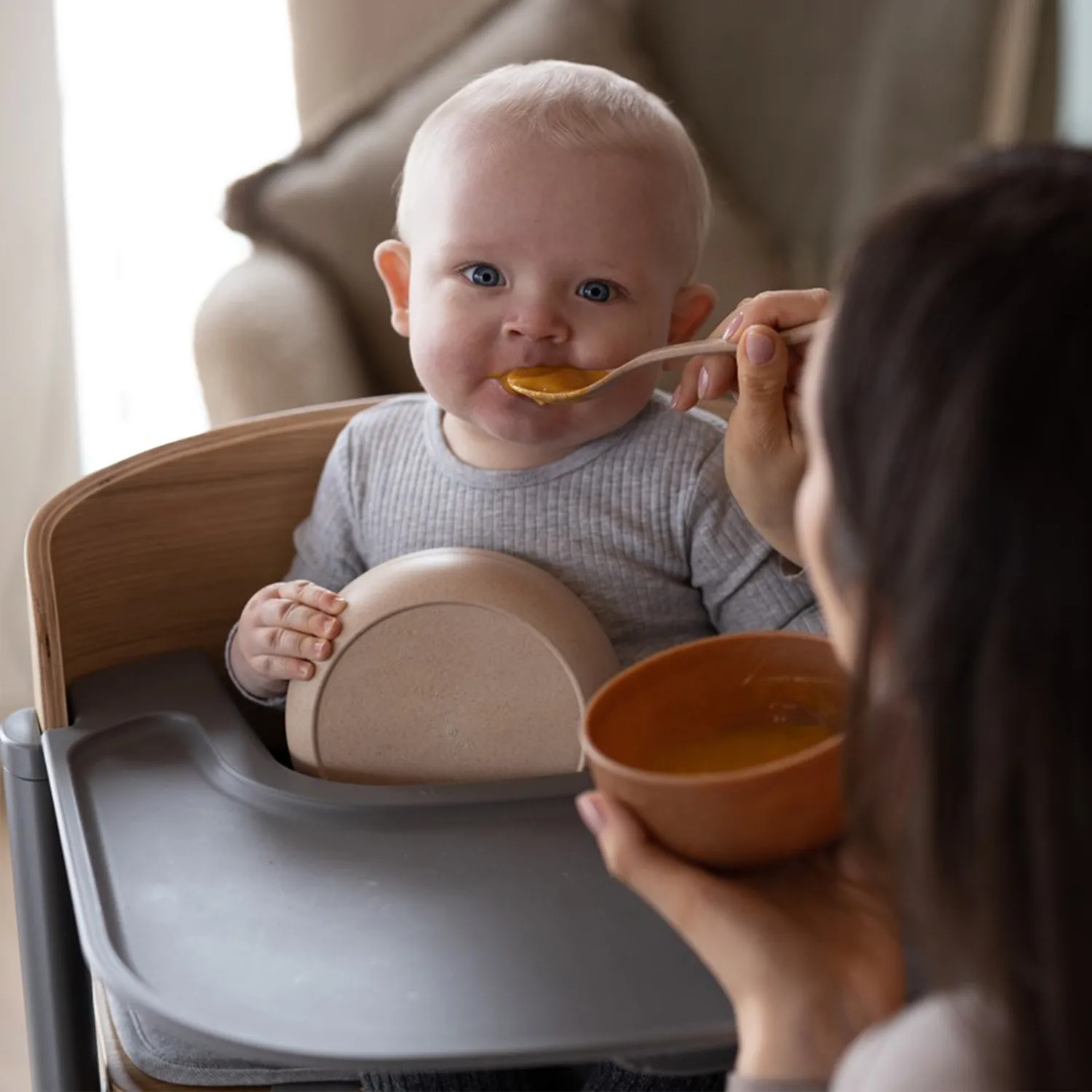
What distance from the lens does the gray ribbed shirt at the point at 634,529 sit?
3.69ft

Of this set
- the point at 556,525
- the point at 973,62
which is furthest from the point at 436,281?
the point at 973,62

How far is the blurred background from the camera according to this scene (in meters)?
1.77

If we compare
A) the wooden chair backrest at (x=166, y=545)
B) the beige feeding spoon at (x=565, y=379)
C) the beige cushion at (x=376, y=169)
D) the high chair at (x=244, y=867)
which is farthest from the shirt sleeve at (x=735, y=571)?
the beige cushion at (x=376, y=169)

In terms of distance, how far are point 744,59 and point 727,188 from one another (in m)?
0.18

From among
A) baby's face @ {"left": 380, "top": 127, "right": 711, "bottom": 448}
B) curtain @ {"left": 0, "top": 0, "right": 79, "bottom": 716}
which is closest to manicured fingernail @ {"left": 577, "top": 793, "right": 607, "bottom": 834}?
baby's face @ {"left": 380, "top": 127, "right": 711, "bottom": 448}

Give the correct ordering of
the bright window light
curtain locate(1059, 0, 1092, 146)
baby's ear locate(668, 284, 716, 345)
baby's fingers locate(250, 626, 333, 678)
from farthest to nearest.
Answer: curtain locate(1059, 0, 1092, 146) < the bright window light < baby's ear locate(668, 284, 716, 345) < baby's fingers locate(250, 626, 333, 678)

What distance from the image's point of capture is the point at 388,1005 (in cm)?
75

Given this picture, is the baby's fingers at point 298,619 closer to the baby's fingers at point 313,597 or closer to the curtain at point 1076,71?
the baby's fingers at point 313,597

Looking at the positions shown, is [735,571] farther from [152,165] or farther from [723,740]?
[152,165]

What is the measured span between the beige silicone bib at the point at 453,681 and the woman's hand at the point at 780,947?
0.26m

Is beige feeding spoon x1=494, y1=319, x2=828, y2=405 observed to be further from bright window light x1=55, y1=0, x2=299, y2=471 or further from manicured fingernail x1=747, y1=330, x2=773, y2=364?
bright window light x1=55, y1=0, x2=299, y2=471

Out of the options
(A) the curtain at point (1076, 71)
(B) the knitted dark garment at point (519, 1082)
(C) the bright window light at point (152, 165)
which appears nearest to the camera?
(B) the knitted dark garment at point (519, 1082)

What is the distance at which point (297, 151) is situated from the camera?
1790mm

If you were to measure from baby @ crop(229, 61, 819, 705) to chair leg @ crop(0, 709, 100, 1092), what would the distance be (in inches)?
6.8
